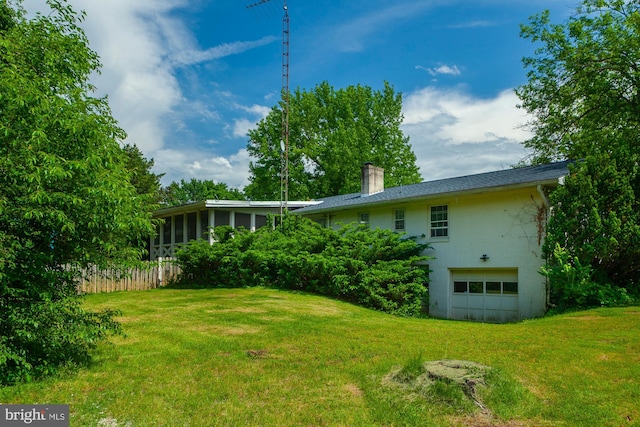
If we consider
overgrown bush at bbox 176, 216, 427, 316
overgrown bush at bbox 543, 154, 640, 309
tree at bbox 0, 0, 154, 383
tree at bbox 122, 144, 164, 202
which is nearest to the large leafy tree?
overgrown bush at bbox 543, 154, 640, 309

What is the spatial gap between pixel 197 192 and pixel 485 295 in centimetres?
6649

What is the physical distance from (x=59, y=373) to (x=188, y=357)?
1.68m

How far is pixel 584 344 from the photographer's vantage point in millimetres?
7410

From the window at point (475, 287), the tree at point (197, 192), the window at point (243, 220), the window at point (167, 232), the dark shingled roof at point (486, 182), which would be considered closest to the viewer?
the dark shingled roof at point (486, 182)

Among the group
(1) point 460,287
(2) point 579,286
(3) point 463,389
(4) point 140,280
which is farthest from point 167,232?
(3) point 463,389

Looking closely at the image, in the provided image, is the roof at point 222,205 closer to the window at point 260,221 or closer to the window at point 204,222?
the window at point 204,222

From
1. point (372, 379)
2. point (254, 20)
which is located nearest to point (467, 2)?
point (254, 20)

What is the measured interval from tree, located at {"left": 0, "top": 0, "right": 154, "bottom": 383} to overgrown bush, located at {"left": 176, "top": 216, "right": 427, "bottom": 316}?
9.40m

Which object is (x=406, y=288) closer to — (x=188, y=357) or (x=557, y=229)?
(x=557, y=229)

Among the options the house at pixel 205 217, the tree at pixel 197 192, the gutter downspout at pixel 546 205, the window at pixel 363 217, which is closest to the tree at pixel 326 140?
the tree at pixel 197 192

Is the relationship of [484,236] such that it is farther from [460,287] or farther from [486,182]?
[460,287]

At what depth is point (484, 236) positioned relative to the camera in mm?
14984

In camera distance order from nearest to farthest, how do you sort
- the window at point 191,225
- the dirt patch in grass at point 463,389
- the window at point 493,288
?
the dirt patch in grass at point 463,389 → the window at point 493,288 → the window at point 191,225

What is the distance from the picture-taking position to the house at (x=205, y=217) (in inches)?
846
